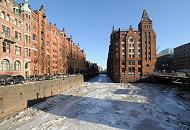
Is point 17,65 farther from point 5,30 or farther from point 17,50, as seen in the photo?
point 5,30

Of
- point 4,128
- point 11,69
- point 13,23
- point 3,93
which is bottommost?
point 4,128

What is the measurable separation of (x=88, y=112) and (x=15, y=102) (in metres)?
10.1

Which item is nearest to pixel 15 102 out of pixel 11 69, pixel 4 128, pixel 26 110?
pixel 26 110

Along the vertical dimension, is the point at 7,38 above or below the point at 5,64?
above

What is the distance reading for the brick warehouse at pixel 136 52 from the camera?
8131 centimetres

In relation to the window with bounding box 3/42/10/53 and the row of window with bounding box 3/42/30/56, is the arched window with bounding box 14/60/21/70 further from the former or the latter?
the window with bounding box 3/42/10/53

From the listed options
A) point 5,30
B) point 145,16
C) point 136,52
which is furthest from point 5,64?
point 145,16

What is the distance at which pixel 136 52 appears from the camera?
8244cm

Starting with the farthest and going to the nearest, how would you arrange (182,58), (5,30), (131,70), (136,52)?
(182,58)
(136,52)
(131,70)
(5,30)

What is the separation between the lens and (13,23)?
46.3m

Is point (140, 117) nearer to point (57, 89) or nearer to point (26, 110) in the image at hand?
point (26, 110)

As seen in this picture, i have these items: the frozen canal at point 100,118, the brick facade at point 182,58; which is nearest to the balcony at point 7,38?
the frozen canal at point 100,118

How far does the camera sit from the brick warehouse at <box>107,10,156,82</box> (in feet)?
267

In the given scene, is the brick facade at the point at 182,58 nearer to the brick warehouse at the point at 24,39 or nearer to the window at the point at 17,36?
the brick warehouse at the point at 24,39
